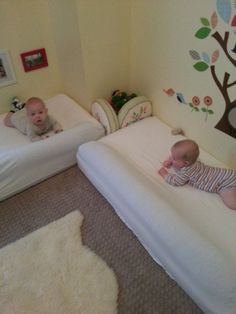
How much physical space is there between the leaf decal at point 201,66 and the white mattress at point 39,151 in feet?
2.48

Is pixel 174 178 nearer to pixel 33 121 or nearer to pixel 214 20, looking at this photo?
pixel 214 20

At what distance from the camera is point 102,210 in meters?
1.66

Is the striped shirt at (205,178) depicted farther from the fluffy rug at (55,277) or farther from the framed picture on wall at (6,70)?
the framed picture on wall at (6,70)

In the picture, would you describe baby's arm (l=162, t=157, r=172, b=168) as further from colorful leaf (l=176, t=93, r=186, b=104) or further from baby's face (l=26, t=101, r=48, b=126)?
baby's face (l=26, t=101, r=48, b=126)

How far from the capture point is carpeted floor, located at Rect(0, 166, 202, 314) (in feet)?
4.18

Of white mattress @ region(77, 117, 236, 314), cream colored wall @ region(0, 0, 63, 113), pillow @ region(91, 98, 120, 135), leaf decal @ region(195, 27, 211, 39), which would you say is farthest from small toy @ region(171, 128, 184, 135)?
cream colored wall @ region(0, 0, 63, 113)

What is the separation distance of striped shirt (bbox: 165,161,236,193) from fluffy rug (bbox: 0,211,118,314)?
0.63 m

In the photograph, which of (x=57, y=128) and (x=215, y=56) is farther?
(x=57, y=128)

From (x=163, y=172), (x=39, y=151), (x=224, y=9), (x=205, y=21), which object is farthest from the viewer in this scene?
(x=39, y=151)

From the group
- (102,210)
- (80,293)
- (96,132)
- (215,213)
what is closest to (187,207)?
(215,213)

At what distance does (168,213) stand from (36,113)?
1.08m

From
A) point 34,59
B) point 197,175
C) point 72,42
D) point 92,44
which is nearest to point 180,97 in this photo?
point 197,175

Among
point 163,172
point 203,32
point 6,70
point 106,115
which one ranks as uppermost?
point 203,32

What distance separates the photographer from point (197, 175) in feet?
4.80
